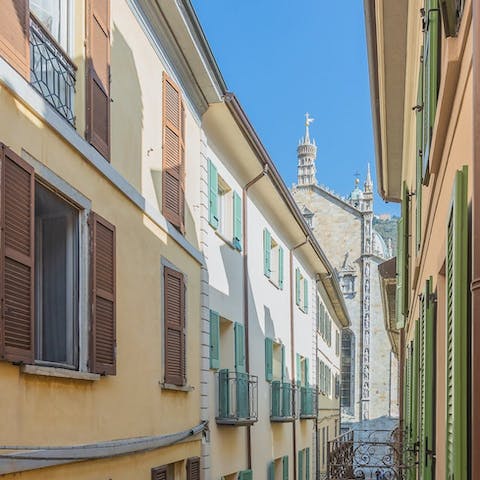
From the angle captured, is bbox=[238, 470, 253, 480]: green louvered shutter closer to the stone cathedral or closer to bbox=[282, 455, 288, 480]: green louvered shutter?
bbox=[282, 455, 288, 480]: green louvered shutter

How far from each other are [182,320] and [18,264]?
5.34 m

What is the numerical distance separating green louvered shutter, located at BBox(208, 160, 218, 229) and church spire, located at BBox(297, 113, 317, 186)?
47125mm

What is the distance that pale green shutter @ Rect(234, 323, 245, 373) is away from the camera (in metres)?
15.4

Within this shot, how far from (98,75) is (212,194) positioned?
572 centimetres

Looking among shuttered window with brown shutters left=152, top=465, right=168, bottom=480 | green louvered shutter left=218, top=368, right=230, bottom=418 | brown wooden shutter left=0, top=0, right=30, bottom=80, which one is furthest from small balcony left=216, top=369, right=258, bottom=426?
brown wooden shutter left=0, top=0, right=30, bottom=80

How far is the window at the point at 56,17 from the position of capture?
7.32 m

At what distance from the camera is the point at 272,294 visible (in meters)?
20.3

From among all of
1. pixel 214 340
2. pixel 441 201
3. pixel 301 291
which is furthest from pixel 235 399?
pixel 301 291

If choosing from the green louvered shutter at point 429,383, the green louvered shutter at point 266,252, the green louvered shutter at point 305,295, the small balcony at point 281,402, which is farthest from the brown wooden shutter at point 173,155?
the green louvered shutter at point 305,295

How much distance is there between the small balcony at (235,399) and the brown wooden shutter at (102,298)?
18.3ft

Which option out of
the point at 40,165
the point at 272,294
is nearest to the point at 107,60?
the point at 40,165

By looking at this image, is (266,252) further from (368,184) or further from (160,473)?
(368,184)

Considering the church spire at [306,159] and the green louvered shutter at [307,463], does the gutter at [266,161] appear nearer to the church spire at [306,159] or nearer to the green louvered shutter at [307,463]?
the green louvered shutter at [307,463]

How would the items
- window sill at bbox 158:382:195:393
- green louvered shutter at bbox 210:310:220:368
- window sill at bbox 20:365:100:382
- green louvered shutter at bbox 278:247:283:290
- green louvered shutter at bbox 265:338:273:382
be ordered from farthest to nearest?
green louvered shutter at bbox 278:247:283:290 → green louvered shutter at bbox 265:338:273:382 → green louvered shutter at bbox 210:310:220:368 → window sill at bbox 158:382:195:393 → window sill at bbox 20:365:100:382
